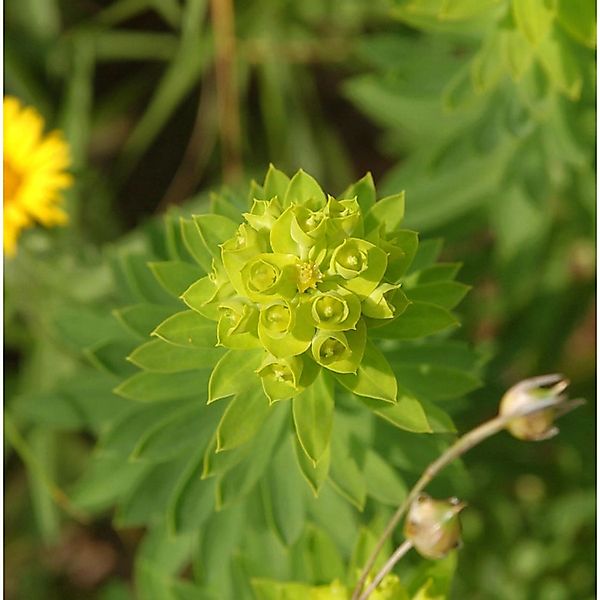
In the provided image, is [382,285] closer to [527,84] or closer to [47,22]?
[527,84]

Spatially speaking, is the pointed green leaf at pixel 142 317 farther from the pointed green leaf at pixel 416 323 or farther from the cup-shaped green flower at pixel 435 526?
the cup-shaped green flower at pixel 435 526

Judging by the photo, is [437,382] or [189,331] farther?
[437,382]

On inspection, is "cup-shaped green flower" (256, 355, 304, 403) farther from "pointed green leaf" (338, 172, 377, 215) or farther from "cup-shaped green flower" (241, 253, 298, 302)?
"pointed green leaf" (338, 172, 377, 215)

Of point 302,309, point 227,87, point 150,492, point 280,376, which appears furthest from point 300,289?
point 227,87

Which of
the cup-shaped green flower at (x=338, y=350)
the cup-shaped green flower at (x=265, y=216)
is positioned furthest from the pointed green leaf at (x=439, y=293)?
the cup-shaped green flower at (x=265, y=216)

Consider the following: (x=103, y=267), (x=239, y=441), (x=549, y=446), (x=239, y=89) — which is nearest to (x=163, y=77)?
(x=239, y=89)

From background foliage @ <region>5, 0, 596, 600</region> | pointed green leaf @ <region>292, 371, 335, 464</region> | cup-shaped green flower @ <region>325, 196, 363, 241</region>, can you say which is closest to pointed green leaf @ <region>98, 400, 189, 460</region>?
background foliage @ <region>5, 0, 596, 600</region>

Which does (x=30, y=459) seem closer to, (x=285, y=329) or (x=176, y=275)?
(x=176, y=275)
